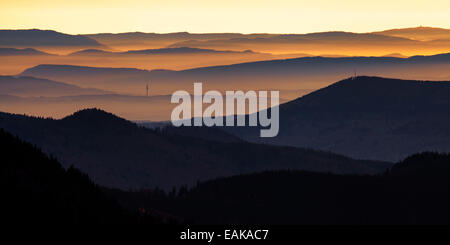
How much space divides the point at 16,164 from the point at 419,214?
93.7m

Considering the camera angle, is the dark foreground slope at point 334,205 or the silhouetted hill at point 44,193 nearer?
the silhouetted hill at point 44,193

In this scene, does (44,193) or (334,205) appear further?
(334,205)

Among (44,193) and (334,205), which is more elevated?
(44,193)

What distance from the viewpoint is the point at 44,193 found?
93500 millimetres

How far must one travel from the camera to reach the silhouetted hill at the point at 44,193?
3477 inches

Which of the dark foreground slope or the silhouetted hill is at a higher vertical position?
the silhouetted hill

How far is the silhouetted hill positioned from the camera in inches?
3477

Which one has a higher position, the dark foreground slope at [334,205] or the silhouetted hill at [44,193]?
the silhouetted hill at [44,193]

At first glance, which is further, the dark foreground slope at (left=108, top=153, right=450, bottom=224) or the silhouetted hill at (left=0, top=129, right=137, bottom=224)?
the dark foreground slope at (left=108, top=153, right=450, bottom=224)
